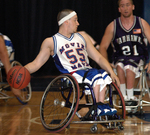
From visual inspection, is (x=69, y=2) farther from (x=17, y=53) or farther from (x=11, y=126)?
(x=11, y=126)

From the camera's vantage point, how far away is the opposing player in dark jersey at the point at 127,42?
11.9 ft

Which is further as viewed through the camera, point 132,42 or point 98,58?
point 132,42

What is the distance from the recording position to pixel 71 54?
2875 millimetres

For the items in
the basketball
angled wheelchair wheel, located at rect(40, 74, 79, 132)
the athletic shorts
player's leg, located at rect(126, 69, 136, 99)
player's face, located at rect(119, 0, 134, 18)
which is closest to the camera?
angled wheelchair wheel, located at rect(40, 74, 79, 132)

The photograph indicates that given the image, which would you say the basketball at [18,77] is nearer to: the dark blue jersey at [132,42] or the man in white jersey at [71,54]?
the man in white jersey at [71,54]

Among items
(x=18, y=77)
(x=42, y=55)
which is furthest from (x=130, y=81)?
(x=18, y=77)

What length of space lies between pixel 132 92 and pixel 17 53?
5182 mm

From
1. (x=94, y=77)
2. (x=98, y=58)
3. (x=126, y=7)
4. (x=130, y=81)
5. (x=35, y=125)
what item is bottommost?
(x=35, y=125)

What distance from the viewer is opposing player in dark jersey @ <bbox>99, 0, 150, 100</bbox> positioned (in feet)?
11.9

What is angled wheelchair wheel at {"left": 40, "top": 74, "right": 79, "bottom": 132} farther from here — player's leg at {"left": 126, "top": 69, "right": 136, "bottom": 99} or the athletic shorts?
player's leg at {"left": 126, "top": 69, "right": 136, "bottom": 99}

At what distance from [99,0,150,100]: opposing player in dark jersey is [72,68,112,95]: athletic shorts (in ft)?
3.16

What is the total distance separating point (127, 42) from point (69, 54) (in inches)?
45.0

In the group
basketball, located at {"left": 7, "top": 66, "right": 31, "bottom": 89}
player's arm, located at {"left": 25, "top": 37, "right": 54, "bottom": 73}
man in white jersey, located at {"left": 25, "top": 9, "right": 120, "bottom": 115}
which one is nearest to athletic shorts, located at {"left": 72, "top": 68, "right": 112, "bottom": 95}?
man in white jersey, located at {"left": 25, "top": 9, "right": 120, "bottom": 115}

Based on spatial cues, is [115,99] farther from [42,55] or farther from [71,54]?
[42,55]
